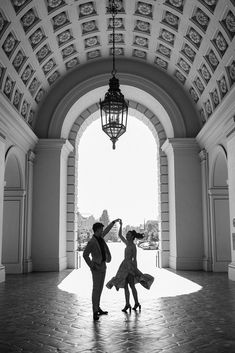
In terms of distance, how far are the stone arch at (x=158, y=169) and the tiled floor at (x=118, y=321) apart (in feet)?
22.1

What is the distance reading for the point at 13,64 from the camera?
13672 mm

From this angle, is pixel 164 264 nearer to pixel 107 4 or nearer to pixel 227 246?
pixel 227 246

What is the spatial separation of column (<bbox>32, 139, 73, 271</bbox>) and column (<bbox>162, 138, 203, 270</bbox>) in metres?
4.99

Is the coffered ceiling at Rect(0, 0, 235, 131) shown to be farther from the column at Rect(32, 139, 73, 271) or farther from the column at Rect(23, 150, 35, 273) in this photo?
the column at Rect(23, 150, 35, 273)

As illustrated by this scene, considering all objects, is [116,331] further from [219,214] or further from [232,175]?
[219,214]

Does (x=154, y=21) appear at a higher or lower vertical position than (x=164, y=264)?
higher

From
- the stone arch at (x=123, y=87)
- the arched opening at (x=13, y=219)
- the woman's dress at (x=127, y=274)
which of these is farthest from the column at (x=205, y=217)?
the woman's dress at (x=127, y=274)

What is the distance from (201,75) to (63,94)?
628 cm

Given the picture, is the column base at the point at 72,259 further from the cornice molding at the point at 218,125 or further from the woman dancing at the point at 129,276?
the woman dancing at the point at 129,276

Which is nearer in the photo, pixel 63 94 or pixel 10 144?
pixel 10 144

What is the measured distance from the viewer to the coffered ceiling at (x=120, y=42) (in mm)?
12484

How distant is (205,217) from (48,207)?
6.80 metres

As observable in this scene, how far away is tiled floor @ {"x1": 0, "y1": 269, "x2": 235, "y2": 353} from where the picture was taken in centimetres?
531

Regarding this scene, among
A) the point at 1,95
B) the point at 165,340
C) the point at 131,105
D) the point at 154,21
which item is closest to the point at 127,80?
the point at 131,105
